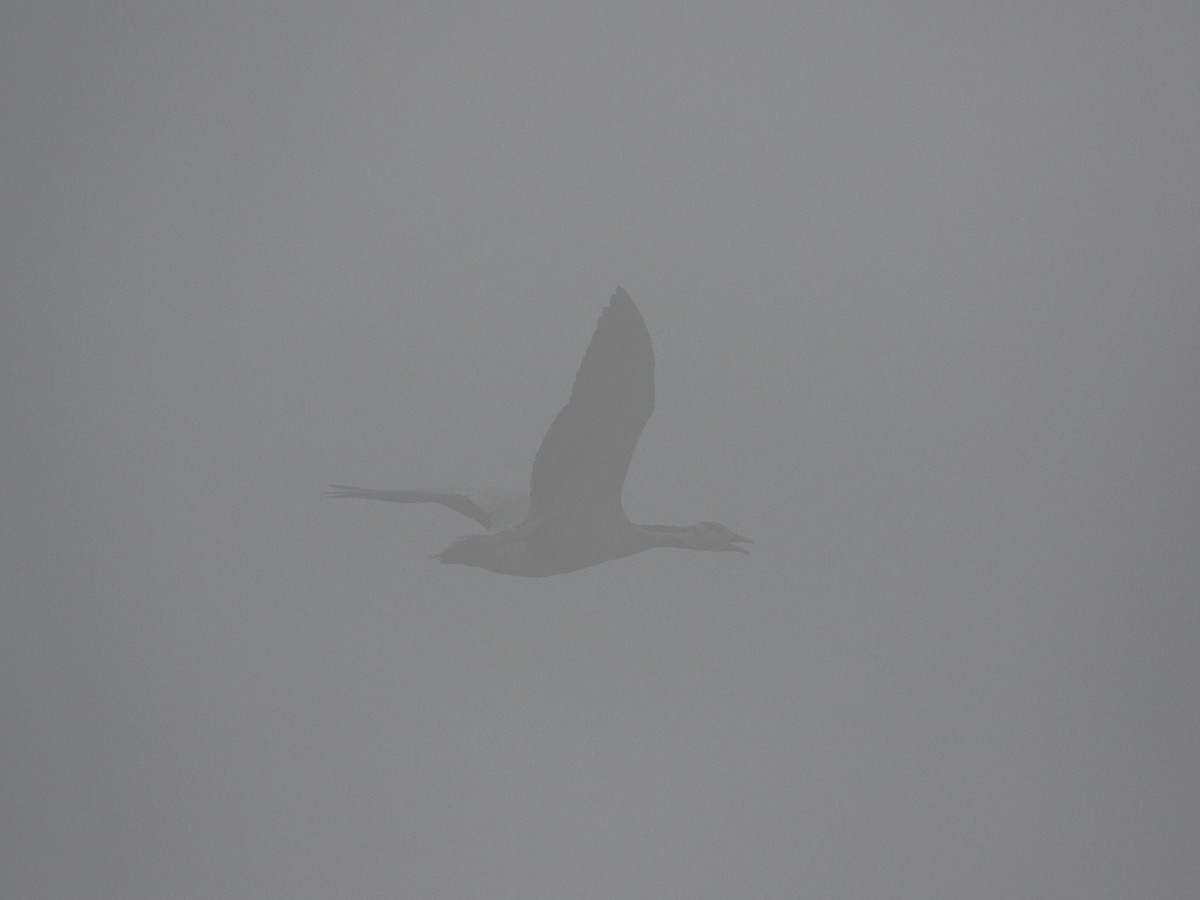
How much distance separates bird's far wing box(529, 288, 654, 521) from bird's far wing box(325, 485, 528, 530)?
1.78ft

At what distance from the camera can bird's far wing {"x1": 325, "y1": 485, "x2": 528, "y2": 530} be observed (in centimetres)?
699

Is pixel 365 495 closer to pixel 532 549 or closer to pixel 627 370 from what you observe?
pixel 532 549

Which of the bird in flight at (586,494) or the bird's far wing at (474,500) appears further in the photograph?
the bird's far wing at (474,500)

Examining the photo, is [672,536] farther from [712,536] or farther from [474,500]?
[474,500]

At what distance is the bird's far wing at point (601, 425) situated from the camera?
18.2 ft

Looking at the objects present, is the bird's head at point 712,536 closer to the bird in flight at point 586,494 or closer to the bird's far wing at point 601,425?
the bird in flight at point 586,494

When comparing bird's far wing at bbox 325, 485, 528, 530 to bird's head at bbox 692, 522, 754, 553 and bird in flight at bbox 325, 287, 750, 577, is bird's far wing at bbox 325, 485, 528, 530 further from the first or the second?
bird's head at bbox 692, 522, 754, 553

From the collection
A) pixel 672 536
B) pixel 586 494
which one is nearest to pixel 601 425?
pixel 586 494

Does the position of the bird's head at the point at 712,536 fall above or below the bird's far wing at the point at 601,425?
below

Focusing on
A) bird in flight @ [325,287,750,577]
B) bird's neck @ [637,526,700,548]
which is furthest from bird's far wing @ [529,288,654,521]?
bird's neck @ [637,526,700,548]

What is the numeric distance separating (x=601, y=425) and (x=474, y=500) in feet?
5.20

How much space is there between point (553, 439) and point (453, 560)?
1046 mm

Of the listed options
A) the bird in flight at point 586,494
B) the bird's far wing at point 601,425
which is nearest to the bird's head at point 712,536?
the bird in flight at point 586,494

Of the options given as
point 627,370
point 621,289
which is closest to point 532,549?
point 627,370
